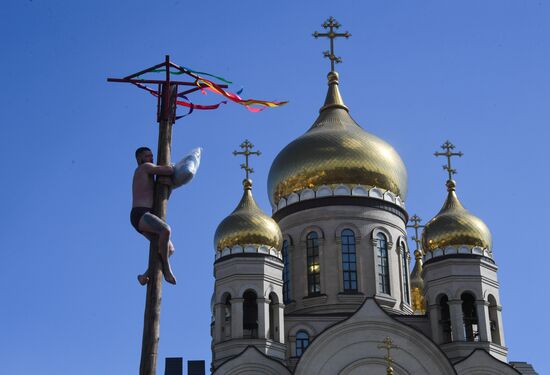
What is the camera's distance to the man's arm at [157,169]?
27.3 ft

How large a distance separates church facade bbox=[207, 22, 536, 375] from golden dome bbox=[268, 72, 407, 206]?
0.11 ft

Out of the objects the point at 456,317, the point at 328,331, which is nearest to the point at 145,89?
the point at 328,331

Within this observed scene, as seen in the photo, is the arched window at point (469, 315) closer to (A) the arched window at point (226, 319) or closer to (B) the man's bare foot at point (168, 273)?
(A) the arched window at point (226, 319)

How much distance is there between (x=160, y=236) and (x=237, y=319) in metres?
19.2

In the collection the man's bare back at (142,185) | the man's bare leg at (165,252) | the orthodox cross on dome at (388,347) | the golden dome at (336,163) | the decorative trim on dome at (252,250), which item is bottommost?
the man's bare leg at (165,252)

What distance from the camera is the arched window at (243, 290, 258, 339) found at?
90.8 feet

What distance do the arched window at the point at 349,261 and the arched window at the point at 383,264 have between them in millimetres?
733

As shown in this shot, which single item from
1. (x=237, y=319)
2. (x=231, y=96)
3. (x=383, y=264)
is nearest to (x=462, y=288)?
(x=383, y=264)

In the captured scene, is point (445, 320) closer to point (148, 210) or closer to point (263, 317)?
point (263, 317)

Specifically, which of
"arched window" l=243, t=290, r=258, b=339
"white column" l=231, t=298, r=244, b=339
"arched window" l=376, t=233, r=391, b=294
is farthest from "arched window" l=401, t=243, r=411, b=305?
"white column" l=231, t=298, r=244, b=339

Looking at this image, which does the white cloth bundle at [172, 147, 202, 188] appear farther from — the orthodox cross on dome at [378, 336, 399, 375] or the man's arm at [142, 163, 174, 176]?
the orthodox cross on dome at [378, 336, 399, 375]

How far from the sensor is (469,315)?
28.4 meters

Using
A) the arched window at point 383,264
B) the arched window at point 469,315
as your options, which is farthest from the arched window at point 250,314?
the arched window at point 469,315

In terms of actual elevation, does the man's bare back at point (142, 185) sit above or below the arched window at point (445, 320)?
below
